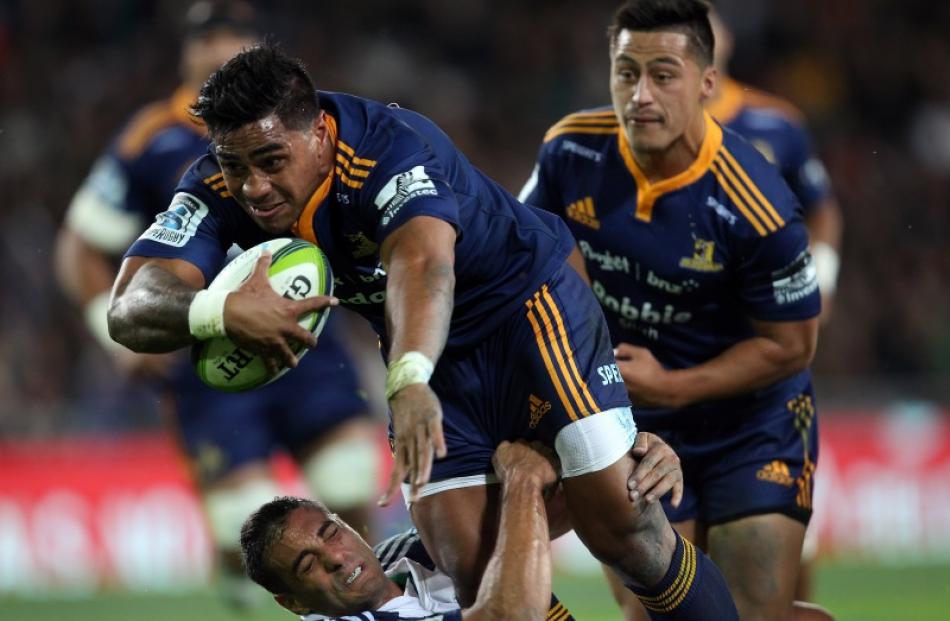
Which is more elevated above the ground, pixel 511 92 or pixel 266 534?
pixel 511 92

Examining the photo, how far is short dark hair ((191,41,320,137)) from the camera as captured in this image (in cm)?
435

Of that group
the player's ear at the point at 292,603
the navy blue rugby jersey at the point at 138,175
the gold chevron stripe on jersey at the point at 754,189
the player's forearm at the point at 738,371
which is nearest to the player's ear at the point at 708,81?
the gold chevron stripe on jersey at the point at 754,189

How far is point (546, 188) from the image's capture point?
5.90m

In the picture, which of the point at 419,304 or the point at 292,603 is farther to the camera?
the point at 292,603

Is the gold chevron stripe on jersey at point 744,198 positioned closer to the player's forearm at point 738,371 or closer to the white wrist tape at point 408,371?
the player's forearm at point 738,371

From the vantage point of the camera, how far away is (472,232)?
15.6 feet

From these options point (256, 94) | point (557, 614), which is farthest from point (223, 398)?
point (256, 94)

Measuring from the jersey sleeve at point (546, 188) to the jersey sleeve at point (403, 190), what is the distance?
1350 mm

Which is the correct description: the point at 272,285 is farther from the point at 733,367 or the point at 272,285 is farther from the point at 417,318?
the point at 733,367

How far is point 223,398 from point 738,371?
308cm

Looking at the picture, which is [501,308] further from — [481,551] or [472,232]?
[481,551]

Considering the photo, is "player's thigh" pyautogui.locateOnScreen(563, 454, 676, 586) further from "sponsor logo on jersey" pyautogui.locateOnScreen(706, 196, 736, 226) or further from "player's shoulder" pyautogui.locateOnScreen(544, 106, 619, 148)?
"player's shoulder" pyautogui.locateOnScreen(544, 106, 619, 148)

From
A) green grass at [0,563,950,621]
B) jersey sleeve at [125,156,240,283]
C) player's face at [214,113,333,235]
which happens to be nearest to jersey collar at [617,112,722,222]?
player's face at [214,113,333,235]

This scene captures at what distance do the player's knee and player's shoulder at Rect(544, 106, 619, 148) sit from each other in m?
2.36
